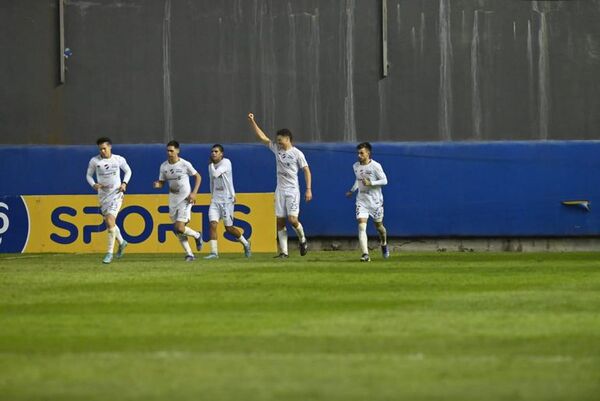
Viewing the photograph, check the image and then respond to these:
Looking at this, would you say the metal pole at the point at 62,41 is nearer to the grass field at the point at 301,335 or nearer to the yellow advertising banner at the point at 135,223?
the yellow advertising banner at the point at 135,223

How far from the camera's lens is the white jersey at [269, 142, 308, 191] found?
984 inches

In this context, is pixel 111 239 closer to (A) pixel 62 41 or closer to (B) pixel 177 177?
(B) pixel 177 177

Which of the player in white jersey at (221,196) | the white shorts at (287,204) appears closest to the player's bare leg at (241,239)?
the player in white jersey at (221,196)

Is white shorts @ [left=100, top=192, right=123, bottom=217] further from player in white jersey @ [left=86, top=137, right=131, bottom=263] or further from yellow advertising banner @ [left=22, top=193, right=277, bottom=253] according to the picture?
yellow advertising banner @ [left=22, top=193, right=277, bottom=253]

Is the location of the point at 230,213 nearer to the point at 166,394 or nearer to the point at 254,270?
the point at 254,270

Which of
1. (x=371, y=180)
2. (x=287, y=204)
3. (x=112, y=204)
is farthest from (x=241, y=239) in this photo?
(x=371, y=180)

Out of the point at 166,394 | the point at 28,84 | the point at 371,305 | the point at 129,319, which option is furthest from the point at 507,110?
the point at 166,394

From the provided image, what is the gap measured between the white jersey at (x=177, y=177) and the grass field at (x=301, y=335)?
500 cm

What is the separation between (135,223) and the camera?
92.9 feet

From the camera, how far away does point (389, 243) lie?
94.4 feet

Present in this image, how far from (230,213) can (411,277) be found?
7285 millimetres

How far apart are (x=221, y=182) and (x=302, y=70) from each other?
14.1ft

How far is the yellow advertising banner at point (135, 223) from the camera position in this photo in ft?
91.8

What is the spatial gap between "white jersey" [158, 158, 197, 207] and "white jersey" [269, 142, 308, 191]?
143cm
